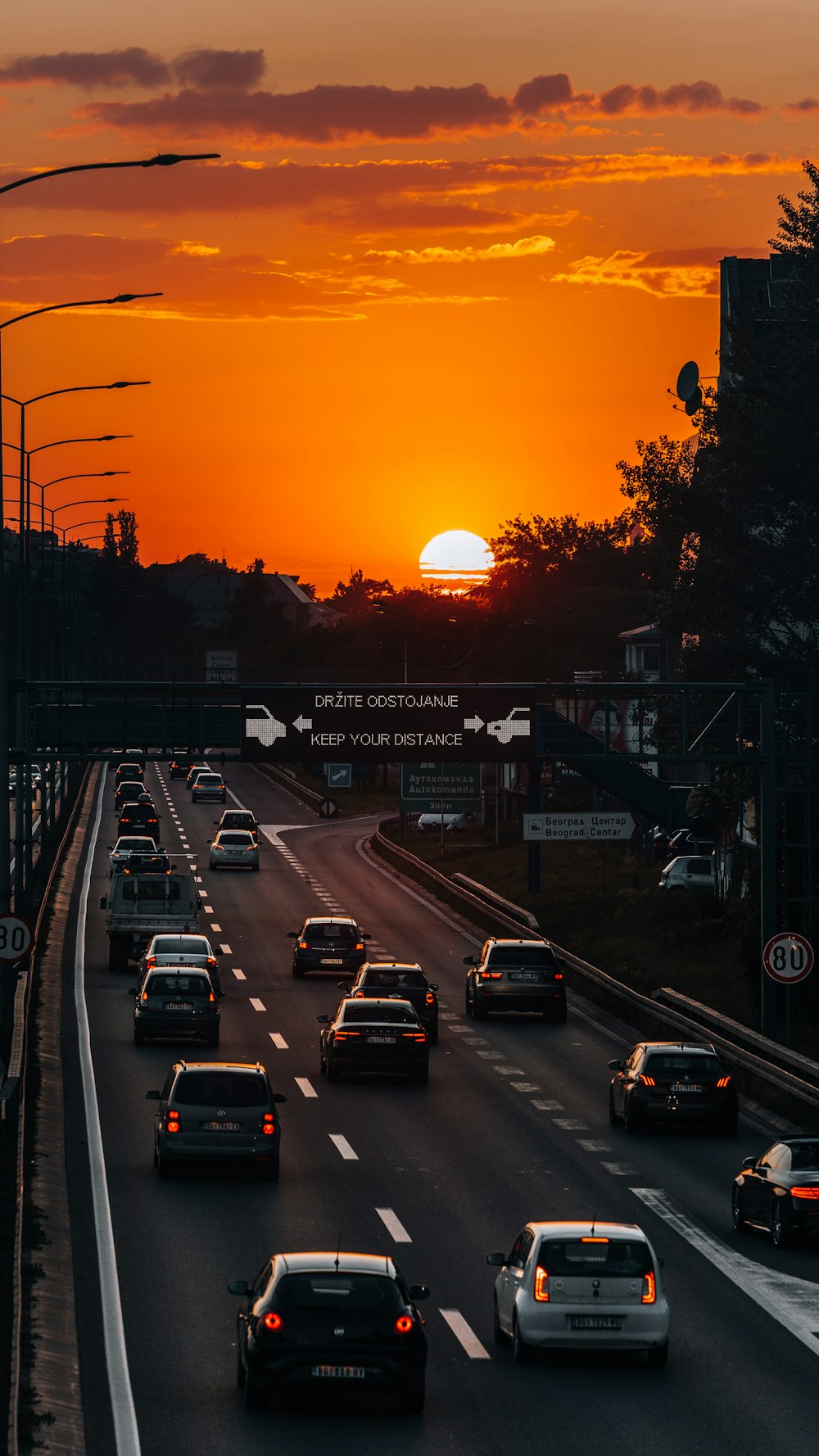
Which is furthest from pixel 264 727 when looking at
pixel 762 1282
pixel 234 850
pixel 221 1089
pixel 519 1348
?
pixel 234 850

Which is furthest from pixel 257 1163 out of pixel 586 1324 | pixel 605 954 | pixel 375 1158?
pixel 605 954

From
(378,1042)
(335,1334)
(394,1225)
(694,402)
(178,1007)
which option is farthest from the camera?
A: (694,402)

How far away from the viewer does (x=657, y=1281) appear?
19312 millimetres

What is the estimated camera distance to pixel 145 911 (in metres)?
55.3

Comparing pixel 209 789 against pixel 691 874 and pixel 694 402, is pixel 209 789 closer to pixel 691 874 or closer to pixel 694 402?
pixel 694 402

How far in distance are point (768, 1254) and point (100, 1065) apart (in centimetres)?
1753

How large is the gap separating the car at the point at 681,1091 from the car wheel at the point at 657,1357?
579 inches

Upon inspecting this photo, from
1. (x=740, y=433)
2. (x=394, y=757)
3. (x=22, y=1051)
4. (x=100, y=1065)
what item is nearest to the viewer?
(x=22, y=1051)

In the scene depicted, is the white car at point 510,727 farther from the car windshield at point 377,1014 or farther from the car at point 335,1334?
the car at point 335,1334

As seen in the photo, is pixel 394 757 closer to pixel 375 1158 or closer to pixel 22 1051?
pixel 22 1051

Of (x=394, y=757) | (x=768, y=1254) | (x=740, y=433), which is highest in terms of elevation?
(x=740, y=433)

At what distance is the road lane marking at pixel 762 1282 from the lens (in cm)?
2212

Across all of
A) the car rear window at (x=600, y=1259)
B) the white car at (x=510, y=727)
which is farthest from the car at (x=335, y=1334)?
the white car at (x=510, y=727)

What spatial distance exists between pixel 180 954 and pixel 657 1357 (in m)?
29.5
